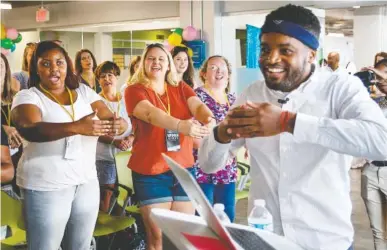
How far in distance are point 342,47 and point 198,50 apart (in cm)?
279

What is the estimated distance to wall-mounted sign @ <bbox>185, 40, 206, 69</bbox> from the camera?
8492mm

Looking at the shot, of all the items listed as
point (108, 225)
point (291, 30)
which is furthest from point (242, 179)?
point (291, 30)

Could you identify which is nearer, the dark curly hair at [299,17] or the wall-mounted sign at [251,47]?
the dark curly hair at [299,17]

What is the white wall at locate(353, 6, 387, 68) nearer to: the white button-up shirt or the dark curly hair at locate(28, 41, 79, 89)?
the dark curly hair at locate(28, 41, 79, 89)

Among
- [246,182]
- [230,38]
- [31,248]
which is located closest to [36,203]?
[31,248]

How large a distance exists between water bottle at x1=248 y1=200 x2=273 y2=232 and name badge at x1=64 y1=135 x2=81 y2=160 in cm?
153

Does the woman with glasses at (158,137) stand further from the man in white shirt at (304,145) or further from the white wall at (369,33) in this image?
the white wall at (369,33)

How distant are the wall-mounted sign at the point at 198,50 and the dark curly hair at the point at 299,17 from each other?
683 cm

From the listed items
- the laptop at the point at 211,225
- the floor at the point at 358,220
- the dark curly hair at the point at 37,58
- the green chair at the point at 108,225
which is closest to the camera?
the laptop at the point at 211,225

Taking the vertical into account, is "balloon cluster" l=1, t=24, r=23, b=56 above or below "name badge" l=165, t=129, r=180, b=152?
above

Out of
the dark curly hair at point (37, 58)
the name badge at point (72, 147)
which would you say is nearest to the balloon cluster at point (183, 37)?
the dark curly hair at point (37, 58)

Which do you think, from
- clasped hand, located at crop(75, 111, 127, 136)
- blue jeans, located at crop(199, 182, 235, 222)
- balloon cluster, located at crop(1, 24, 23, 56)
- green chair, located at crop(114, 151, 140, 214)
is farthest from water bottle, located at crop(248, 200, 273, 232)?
balloon cluster, located at crop(1, 24, 23, 56)

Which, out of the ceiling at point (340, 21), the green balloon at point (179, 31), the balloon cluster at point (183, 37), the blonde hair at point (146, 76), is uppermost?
the ceiling at point (340, 21)

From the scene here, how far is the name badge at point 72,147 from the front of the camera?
9.81ft
